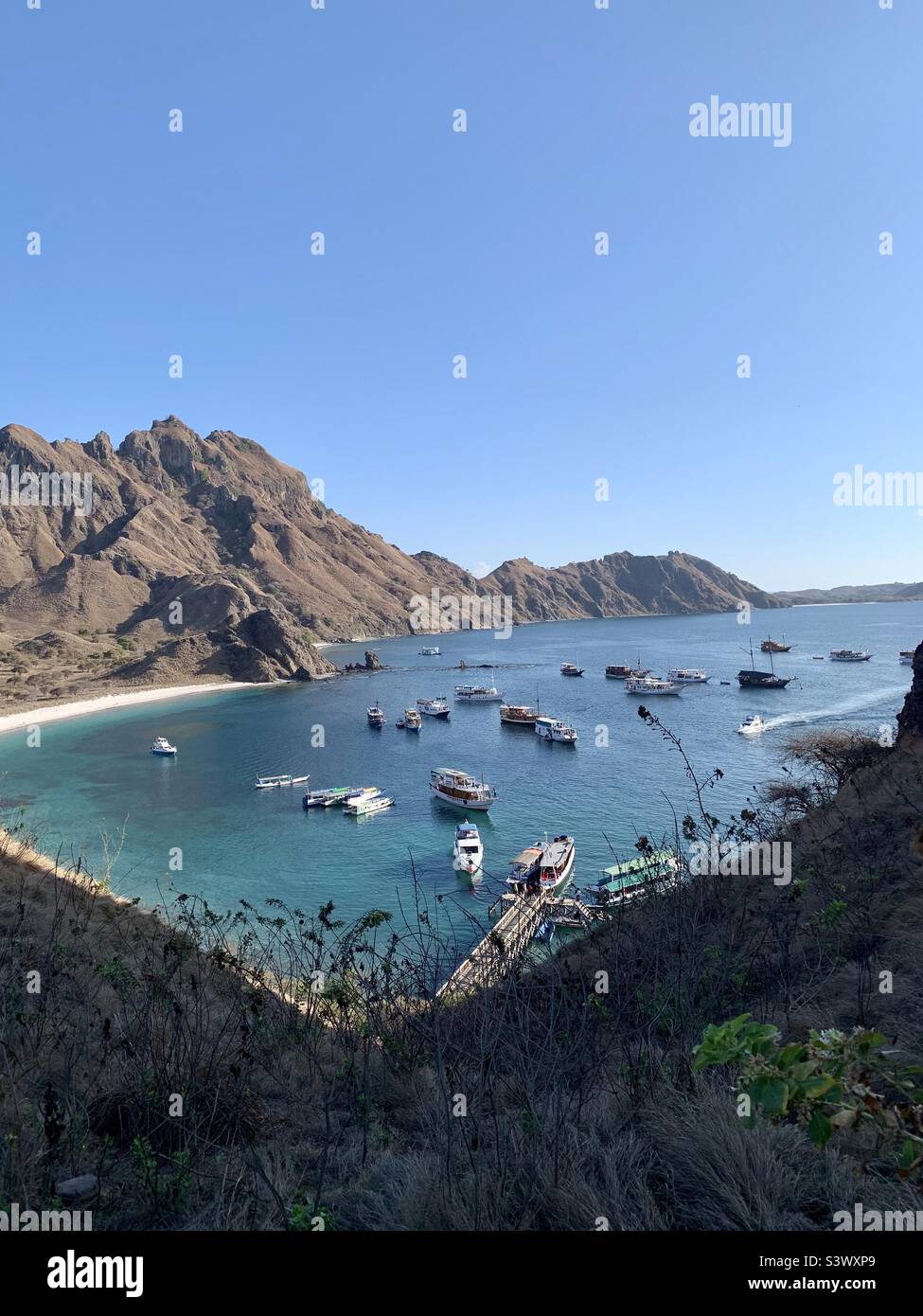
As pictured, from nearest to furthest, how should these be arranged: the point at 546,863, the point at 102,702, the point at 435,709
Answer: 1. the point at 546,863
2. the point at 435,709
3. the point at 102,702

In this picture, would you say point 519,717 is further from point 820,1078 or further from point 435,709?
point 820,1078

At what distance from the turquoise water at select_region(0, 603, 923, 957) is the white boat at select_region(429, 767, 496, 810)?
88 cm

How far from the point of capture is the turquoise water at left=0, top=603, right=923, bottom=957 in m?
26.9

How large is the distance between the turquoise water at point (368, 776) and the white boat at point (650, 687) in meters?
1.90

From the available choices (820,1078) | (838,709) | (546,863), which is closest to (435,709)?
(838,709)

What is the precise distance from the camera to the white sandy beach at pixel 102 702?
6334cm

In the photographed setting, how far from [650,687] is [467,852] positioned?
51344mm

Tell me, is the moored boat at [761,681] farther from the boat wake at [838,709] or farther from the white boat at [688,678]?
the boat wake at [838,709]

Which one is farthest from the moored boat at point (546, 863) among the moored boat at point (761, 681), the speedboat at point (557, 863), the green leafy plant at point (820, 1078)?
the moored boat at point (761, 681)

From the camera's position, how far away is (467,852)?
88.7ft

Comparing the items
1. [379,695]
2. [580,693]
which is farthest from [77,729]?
[580,693]
